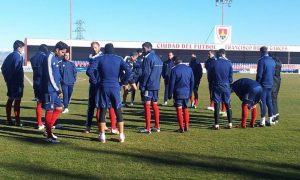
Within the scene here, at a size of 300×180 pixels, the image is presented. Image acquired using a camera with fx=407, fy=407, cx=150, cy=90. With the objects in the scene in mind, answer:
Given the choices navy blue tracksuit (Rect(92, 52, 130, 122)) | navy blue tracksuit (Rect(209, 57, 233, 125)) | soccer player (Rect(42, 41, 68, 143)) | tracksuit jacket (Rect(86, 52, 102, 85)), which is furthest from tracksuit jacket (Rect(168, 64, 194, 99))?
soccer player (Rect(42, 41, 68, 143))

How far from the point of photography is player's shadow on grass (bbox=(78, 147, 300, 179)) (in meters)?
6.10

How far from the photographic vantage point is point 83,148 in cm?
772

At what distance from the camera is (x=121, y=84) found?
8.45 metres

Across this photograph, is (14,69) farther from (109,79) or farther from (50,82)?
(109,79)

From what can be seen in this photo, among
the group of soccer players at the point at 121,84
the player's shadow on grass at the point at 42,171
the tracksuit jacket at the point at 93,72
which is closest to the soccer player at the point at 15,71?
the group of soccer players at the point at 121,84

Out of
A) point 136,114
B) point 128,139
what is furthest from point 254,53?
point 128,139

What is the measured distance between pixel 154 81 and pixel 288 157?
11.4 ft

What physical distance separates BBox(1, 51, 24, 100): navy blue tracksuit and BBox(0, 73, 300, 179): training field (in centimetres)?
89

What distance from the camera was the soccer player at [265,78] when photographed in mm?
10586

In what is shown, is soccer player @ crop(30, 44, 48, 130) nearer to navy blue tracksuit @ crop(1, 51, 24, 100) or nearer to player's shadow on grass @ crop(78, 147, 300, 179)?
navy blue tracksuit @ crop(1, 51, 24, 100)

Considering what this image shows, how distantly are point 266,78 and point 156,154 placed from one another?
4704 millimetres

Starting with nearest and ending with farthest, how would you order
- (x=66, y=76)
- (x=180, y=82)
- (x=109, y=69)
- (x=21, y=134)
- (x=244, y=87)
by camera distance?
(x=109, y=69), (x=21, y=134), (x=180, y=82), (x=244, y=87), (x=66, y=76)

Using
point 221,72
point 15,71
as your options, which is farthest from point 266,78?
point 15,71

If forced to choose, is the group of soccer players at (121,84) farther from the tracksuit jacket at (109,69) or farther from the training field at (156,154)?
the training field at (156,154)
